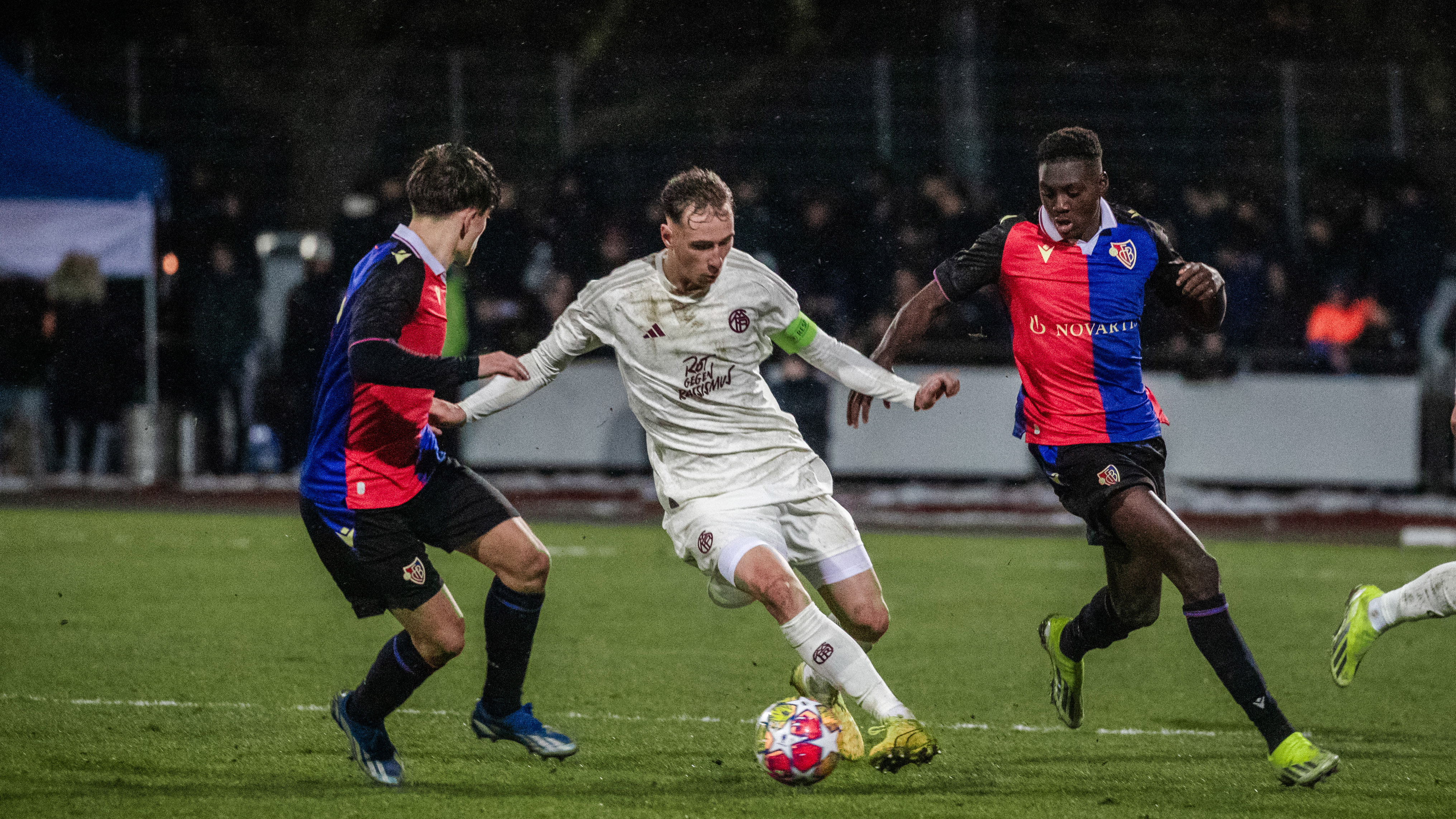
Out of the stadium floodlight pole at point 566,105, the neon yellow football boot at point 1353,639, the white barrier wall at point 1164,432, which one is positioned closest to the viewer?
the neon yellow football boot at point 1353,639

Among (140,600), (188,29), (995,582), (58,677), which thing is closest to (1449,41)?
(995,582)

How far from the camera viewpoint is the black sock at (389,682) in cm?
539

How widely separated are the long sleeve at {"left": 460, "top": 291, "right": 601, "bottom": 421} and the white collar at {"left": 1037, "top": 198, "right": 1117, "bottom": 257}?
5.23ft

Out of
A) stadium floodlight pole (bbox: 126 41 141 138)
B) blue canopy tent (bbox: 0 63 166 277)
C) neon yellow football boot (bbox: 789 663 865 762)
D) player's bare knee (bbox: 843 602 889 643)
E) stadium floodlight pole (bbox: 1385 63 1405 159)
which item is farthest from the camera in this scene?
stadium floodlight pole (bbox: 126 41 141 138)

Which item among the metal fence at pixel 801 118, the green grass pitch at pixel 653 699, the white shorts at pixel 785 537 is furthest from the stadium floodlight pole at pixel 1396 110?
the white shorts at pixel 785 537

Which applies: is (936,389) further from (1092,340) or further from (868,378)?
(1092,340)

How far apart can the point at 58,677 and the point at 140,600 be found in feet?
7.16

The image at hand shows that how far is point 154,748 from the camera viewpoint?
5.70 metres

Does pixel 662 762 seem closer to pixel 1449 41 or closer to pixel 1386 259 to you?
pixel 1386 259

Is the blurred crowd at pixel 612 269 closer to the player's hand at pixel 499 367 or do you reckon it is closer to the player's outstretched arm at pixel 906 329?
the player's outstretched arm at pixel 906 329

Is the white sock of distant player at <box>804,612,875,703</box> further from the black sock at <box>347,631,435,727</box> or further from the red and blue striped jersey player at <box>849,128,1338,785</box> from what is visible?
the black sock at <box>347,631,435,727</box>

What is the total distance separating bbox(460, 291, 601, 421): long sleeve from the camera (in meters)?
5.59

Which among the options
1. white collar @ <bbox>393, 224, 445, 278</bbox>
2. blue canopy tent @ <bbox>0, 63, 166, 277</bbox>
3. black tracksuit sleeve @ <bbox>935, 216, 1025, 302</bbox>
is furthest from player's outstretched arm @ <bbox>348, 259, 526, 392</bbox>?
blue canopy tent @ <bbox>0, 63, 166, 277</bbox>

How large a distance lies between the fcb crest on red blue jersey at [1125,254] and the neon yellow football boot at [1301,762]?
1652 millimetres
